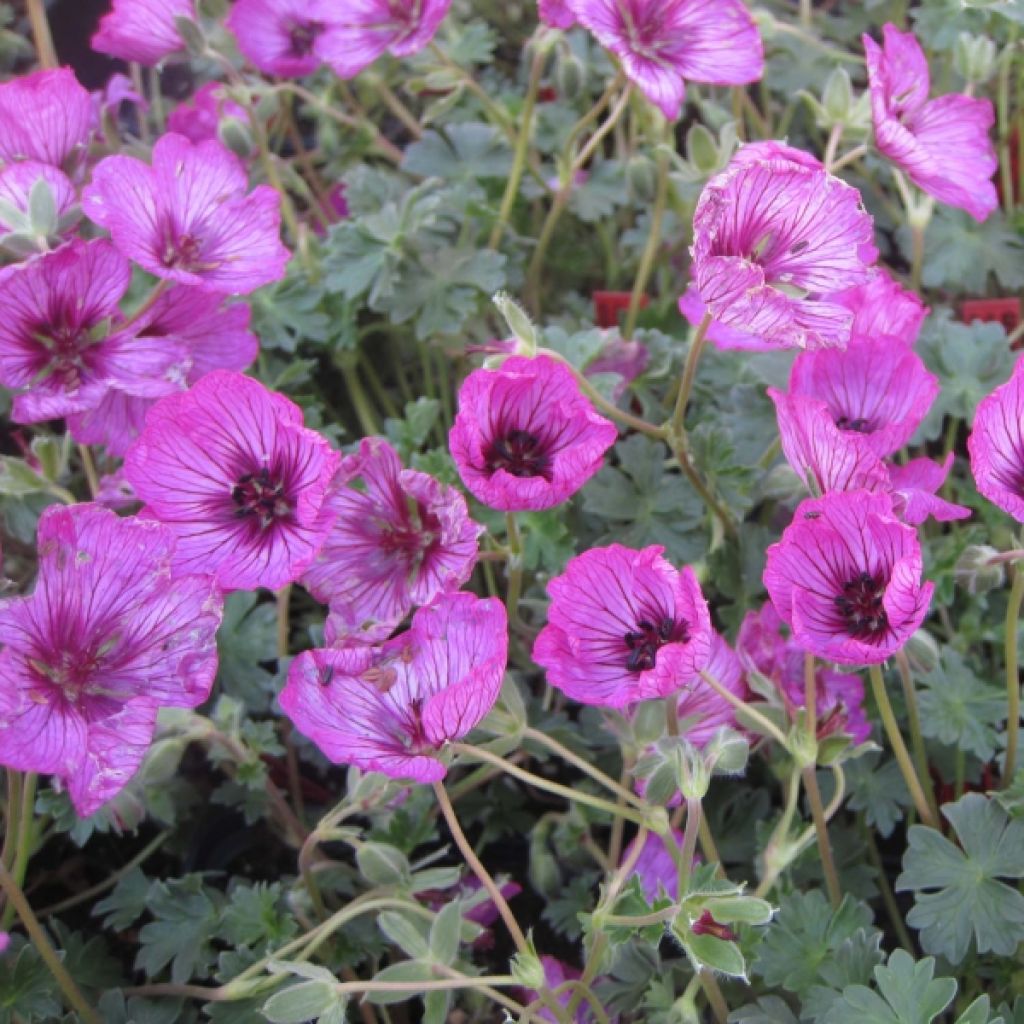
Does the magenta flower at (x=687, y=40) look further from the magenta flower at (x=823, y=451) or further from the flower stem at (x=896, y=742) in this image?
the flower stem at (x=896, y=742)

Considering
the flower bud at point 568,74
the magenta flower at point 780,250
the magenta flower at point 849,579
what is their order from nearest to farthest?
the magenta flower at point 849,579, the magenta flower at point 780,250, the flower bud at point 568,74

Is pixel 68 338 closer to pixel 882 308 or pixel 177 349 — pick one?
pixel 177 349

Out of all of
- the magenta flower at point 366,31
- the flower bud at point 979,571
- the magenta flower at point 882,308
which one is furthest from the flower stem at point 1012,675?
the magenta flower at point 366,31

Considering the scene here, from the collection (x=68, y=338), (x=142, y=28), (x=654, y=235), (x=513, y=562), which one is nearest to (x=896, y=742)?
(x=513, y=562)

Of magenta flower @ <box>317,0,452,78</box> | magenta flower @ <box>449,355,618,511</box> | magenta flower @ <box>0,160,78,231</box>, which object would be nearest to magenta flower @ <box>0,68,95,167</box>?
magenta flower @ <box>0,160,78,231</box>

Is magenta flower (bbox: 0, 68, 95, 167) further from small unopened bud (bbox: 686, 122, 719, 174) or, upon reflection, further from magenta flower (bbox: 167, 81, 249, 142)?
small unopened bud (bbox: 686, 122, 719, 174)

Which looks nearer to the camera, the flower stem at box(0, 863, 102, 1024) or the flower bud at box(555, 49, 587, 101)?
the flower stem at box(0, 863, 102, 1024)
